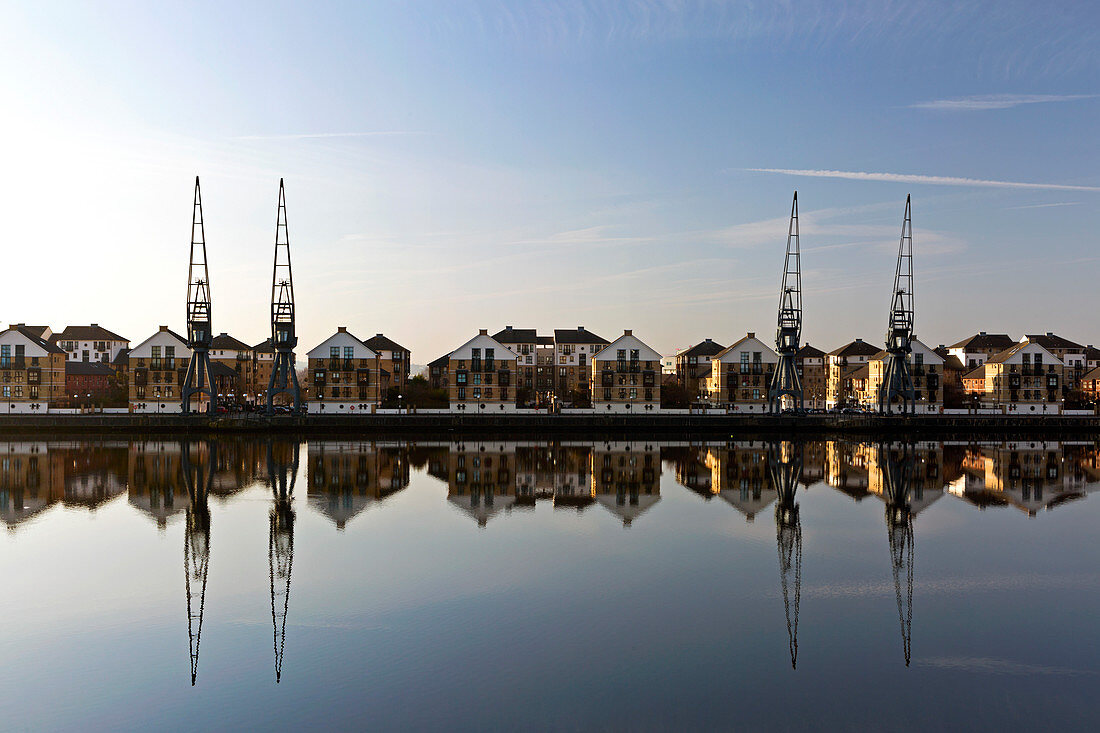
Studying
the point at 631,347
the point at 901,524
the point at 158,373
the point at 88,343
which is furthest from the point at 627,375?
the point at 88,343

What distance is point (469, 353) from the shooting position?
6544cm

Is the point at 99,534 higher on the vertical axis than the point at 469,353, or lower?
lower

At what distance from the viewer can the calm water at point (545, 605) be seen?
11297 mm

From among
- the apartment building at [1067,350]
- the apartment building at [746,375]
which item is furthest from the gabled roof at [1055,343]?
the apartment building at [746,375]

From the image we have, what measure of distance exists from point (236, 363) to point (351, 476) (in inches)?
2410

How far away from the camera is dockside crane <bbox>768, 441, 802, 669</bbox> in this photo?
15.2 m

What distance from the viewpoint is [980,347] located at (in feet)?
340

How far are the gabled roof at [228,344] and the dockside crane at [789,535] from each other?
6699 cm

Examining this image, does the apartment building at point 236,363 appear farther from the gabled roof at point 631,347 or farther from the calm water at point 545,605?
the calm water at point 545,605

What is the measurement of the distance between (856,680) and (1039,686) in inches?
105

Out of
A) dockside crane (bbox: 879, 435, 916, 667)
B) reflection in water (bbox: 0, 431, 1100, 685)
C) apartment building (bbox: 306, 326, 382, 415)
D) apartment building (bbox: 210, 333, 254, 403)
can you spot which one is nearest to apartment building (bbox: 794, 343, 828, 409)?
reflection in water (bbox: 0, 431, 1100, 685)

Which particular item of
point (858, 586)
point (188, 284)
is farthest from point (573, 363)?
point (858, 586)

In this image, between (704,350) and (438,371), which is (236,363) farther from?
(704,350)

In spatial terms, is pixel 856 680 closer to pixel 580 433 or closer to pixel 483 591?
pixel 483 591
